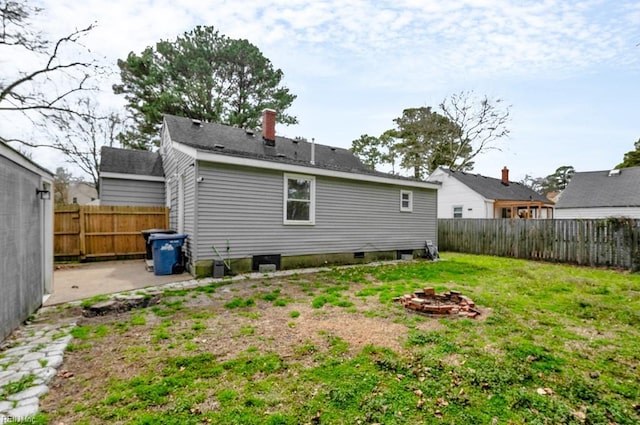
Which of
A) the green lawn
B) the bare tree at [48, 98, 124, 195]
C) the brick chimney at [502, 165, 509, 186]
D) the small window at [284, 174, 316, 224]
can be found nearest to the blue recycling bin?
the green lawn

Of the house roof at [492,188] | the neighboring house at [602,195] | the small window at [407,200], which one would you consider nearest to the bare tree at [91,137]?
the small window at [407,200]

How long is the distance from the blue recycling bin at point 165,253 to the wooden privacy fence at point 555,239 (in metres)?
11.8

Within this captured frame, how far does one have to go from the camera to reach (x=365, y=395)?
250 centimetres

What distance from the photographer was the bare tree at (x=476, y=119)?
2450 centimetres

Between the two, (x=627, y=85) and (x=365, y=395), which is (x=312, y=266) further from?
(x=627, y=85)

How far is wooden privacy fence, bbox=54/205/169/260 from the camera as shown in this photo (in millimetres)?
9805

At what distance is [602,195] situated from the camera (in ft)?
68.2

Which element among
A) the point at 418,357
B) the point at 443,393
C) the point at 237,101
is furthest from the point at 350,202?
the point at 237,101

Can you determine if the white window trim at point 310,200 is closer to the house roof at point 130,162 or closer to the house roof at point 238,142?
the house roof at point 238,142

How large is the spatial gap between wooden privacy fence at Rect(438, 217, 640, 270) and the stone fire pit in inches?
311

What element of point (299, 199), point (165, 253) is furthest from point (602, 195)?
point (165, 253)

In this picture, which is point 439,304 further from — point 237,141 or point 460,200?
point 460,200

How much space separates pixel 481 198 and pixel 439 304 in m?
17.0

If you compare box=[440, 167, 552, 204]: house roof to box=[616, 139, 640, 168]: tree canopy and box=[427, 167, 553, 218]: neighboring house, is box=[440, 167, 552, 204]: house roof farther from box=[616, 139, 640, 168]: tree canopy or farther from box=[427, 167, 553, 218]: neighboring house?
box=[616, 139, 640, 168]: tree canopy
